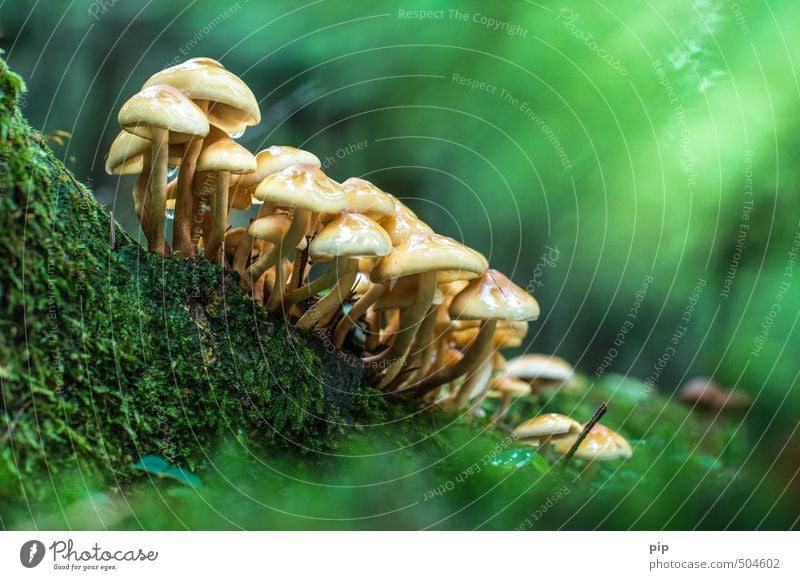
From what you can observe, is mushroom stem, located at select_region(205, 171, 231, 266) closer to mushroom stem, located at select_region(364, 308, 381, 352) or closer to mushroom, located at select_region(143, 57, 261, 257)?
mushroom, located at select_region(143, 57, 261, 257)

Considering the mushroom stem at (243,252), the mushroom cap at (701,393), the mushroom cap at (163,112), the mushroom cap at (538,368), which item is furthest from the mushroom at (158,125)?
the mushroom cap at (701,393)

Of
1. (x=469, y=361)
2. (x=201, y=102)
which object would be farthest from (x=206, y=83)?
(x=469, y=361)

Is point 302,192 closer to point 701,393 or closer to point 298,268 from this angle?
point 298,268

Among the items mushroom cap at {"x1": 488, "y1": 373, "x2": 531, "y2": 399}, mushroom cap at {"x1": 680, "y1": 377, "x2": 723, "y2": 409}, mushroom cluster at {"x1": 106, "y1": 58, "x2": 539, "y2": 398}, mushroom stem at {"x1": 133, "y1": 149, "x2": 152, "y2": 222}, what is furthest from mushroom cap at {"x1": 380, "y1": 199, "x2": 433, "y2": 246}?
mushroom cap at {"x1": 680, "y1": 377, "x2": 723, "y2": 409}

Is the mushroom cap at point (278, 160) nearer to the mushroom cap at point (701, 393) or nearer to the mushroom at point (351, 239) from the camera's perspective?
the mushroom at point (351, 239)

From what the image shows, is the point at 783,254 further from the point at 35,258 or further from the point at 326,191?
the point at 35,258
